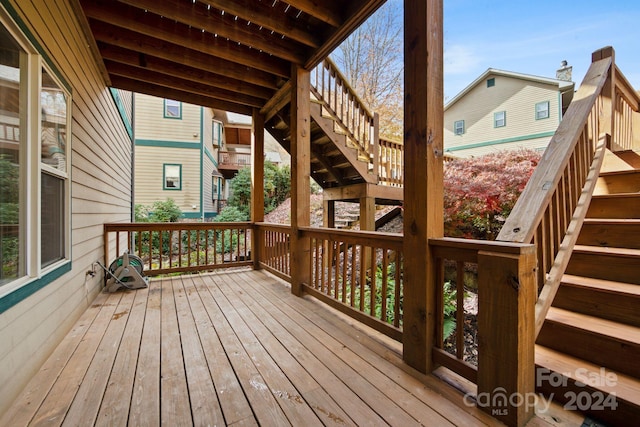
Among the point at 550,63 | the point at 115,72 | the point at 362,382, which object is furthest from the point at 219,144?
the point at 550,63

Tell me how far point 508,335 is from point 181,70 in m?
4.22

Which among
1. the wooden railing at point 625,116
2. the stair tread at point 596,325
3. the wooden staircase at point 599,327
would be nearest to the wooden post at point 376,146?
the wooden railing at point 625,116

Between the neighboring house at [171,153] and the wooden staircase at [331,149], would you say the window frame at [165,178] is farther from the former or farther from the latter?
the wooden staircase at [331,149]

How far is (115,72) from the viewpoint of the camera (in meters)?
3.56

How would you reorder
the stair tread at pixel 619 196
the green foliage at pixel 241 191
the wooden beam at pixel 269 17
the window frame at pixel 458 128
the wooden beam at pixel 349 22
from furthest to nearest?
the window frame at pixel 458 128
the green foliage at pixel 241 191
the wooden beam at pixel 269 17
the wooden beam at pixel 349 22
the stair tread at pixel 619 196

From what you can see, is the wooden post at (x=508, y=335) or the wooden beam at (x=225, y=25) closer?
the wooden post at (x=508, y=335)

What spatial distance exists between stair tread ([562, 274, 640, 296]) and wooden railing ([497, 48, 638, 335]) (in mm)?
115

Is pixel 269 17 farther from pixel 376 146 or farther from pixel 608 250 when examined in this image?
pixel 608 250

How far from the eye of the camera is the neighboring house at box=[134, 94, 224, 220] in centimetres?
964

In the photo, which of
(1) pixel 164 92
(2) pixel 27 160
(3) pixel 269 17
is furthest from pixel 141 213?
(3) pixel 269 17

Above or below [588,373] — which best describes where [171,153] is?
above

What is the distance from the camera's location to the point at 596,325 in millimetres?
1525

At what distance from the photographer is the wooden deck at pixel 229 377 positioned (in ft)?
4.42

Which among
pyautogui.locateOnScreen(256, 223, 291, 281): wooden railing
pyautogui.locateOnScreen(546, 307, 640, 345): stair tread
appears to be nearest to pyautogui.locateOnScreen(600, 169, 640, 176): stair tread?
pyautogui.locateOnScreen(546, 307, 640, 345): stair tread
